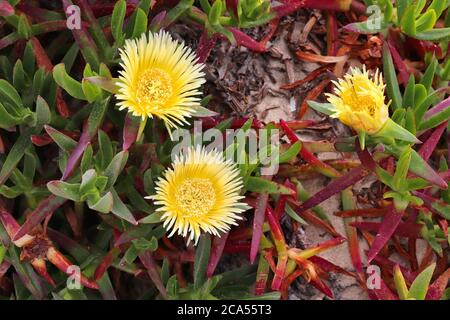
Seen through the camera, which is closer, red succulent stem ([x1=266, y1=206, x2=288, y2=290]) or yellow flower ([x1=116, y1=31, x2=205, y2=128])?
yellow flower ([x1=116, y1=31, x2=205, y2=128])

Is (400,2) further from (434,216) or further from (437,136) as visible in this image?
(434,216)

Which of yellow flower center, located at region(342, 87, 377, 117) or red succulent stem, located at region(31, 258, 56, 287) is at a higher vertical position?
yellow flower center, located at region(342, 87, 377, 117)

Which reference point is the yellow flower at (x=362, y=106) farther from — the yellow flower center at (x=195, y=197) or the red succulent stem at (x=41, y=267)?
the red succulent stem at (x=41, y=267)

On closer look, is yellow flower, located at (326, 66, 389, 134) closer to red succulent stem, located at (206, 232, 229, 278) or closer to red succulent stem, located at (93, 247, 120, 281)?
red succulent stem, located at (206, 232, 229, 278)

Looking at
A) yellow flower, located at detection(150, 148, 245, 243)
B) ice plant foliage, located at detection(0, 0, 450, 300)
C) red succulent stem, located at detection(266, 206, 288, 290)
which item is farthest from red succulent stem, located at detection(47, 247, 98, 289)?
red succulent stem, located at detection(266, 206, 288, 290)

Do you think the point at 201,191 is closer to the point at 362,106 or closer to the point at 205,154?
the point at 205,154

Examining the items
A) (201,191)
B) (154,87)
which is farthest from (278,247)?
(154,87)
